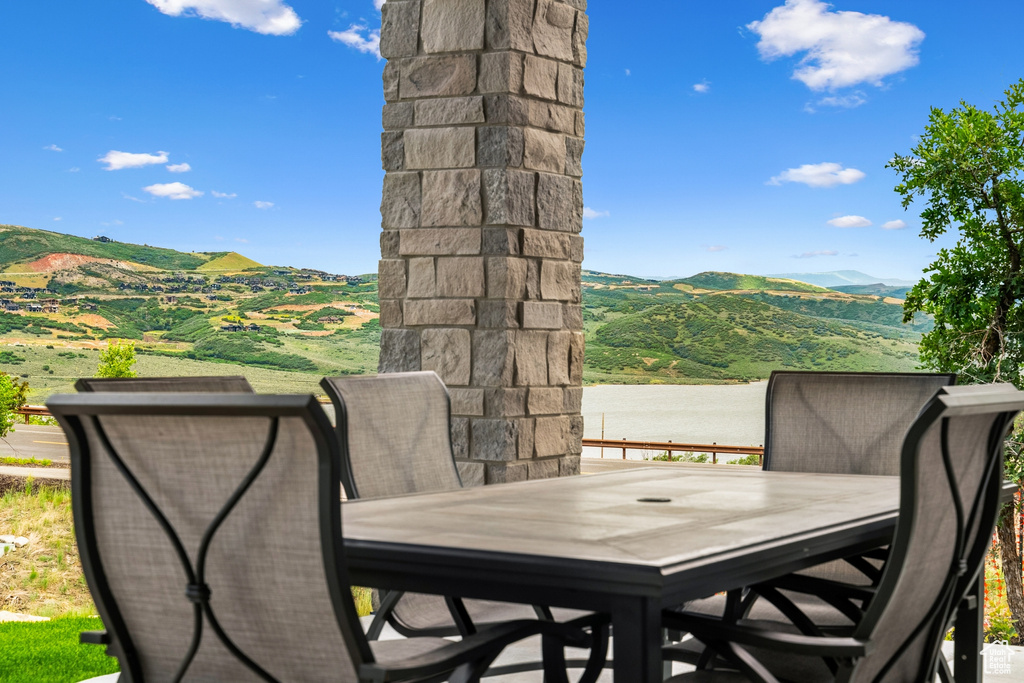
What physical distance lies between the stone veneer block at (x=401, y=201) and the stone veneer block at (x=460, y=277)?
20 centimetres

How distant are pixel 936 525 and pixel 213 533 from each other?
1.03 m

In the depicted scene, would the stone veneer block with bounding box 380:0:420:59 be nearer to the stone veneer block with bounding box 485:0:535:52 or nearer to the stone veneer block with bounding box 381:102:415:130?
the stone veneer block with bounding box 381:102:415:130

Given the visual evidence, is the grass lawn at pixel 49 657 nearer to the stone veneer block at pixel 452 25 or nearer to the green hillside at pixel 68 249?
the stone veneer block at pixel 452 25

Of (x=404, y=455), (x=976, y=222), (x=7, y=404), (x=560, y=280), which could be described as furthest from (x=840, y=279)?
(x=404, y=455)

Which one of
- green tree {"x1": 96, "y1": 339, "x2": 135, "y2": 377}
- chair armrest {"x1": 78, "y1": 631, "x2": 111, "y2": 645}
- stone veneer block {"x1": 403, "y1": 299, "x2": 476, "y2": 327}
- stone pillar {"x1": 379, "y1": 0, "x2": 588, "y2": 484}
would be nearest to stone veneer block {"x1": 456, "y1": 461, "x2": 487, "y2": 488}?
stone pillar {"x1": 379, "y1": 0, "x2": 588, "y2": 484}

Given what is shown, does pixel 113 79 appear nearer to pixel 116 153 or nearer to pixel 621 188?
pixel 116 153

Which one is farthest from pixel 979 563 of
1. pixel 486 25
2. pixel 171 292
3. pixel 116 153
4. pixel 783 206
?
pixel 783 206

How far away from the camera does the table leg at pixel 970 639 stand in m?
2.31

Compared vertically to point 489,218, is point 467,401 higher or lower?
lower

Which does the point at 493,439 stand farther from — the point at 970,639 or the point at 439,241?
the point at 970,639

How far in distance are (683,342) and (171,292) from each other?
3.82 meters

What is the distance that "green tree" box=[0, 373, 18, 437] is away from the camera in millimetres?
6410

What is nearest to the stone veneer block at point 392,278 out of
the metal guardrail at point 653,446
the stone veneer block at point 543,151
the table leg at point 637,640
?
the stone veneer block at point 543,151

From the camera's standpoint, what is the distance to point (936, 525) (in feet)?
5.06
